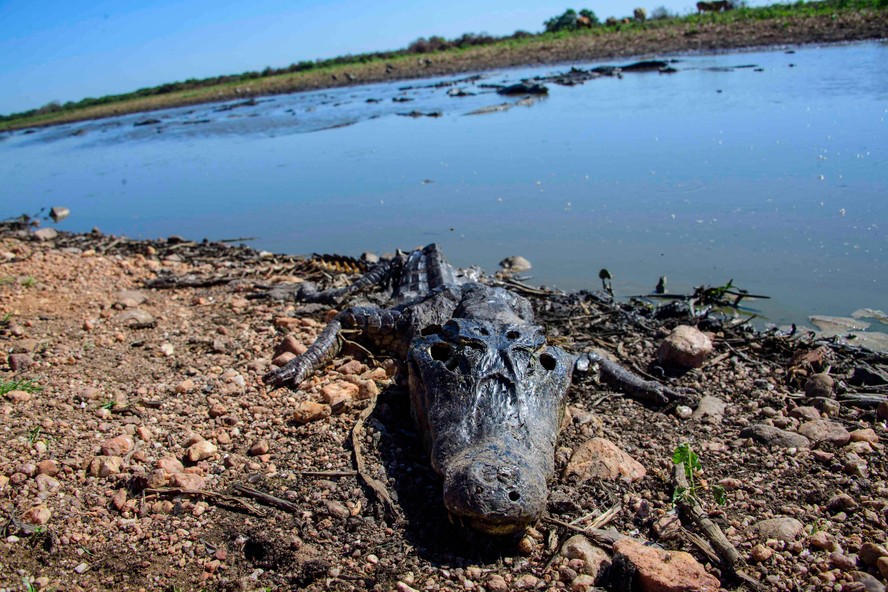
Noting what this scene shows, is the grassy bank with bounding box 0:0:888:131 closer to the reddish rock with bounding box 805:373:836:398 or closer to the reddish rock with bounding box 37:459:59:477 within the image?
the reddish rock with bounding box 805:373:836:398

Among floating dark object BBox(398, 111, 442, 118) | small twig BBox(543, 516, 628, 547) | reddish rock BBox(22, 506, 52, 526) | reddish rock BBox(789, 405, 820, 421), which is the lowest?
reddish rock BBox(789, 405, 820, 421)

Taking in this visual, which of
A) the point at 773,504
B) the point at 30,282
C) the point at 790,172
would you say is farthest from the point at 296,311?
the point at 790,172

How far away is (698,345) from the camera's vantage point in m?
4.54

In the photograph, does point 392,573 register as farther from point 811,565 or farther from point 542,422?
point 811,565

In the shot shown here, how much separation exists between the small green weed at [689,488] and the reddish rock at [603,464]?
0.72 feet

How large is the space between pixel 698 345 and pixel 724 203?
3.76 metres

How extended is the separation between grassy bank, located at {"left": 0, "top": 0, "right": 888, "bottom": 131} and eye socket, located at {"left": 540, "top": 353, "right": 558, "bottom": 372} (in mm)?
25191

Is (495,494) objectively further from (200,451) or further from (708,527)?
(200,451)

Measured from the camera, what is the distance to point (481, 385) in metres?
3.13

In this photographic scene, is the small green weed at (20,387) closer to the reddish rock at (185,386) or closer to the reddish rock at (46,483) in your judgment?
the reddish rock at (185,386)

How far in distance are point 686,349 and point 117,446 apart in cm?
360

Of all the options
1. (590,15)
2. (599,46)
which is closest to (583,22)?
(590,15)

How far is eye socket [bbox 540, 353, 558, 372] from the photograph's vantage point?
3455 mm

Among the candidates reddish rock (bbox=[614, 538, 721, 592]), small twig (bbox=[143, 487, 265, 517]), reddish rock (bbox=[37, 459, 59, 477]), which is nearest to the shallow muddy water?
reddish rock (bbox=[614, 538, 721, 592])
